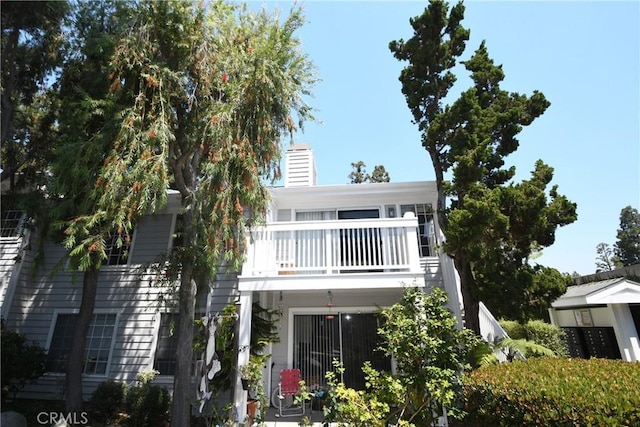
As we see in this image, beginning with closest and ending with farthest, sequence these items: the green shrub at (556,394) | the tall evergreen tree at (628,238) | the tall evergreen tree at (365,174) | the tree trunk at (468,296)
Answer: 1. the green shrub at (556,394)
2. the tree trunk at (468,296)
3. the tall evergreen tree at (365,174)
4. the tall evergreen tree at (628,238)

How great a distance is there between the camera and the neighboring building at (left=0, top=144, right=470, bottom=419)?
721 cm

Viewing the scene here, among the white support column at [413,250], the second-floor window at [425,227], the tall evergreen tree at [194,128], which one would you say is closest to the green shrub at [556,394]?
the white support column at [413,250]

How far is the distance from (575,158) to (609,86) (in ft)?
8.60

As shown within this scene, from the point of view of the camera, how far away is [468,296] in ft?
23.8

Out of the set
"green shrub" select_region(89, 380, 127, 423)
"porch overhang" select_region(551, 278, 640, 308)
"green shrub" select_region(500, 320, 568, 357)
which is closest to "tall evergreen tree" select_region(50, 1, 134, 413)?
"green shrub" select_region(89, 380, 127, 423)

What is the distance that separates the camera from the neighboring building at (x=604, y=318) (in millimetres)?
8383

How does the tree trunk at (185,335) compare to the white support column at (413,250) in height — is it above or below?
below

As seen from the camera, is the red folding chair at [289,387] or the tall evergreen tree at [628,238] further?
the tall evergreen tree at [628,238]

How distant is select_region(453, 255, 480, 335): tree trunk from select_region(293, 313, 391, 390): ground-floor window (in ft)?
7.38

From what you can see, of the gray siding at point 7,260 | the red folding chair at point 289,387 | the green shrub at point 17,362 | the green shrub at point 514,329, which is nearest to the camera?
the red folding chair at point 289,387

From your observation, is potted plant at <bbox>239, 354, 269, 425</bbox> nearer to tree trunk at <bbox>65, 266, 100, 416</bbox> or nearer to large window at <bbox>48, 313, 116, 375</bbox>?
tree trunk at <bbox>65, 266, 100, 416</bbox>

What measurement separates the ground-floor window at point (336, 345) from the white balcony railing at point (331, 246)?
73.0 inches

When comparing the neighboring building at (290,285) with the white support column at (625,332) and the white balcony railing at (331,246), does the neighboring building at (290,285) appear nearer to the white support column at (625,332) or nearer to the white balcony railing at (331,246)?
the white balcony railing at (331,246)

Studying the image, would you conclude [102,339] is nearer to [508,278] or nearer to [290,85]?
[290,85]
